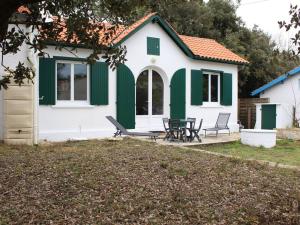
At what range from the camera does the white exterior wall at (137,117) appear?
13695 mm

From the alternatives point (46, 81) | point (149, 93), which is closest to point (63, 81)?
point (46, 81)

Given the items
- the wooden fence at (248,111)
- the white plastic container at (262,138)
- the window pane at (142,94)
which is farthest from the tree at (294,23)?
the wooden fence at (248,111)

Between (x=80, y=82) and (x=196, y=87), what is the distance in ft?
17.7

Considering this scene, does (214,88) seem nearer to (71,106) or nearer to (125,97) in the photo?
(125,97)

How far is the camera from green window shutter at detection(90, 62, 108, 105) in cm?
1442

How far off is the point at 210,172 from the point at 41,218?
3.64 meters

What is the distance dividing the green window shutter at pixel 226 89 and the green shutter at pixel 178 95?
2501 mm

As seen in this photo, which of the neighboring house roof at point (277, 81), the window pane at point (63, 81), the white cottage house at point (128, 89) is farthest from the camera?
the neighboring house roof at point (277, 81)

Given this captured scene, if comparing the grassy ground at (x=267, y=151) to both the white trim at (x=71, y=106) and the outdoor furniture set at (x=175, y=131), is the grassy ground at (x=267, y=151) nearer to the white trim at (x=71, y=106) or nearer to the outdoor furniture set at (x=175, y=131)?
the outdoor furniture set at (x=175, y=131)

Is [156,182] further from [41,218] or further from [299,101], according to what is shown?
[299,101]

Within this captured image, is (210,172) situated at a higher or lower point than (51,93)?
lower

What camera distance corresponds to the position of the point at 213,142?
1391 centimetres

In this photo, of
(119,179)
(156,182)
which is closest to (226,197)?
(156,182)

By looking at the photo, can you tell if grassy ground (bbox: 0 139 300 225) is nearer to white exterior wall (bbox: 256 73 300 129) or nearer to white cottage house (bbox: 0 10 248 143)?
white cottage house (bbox: 0 10 248 143)
